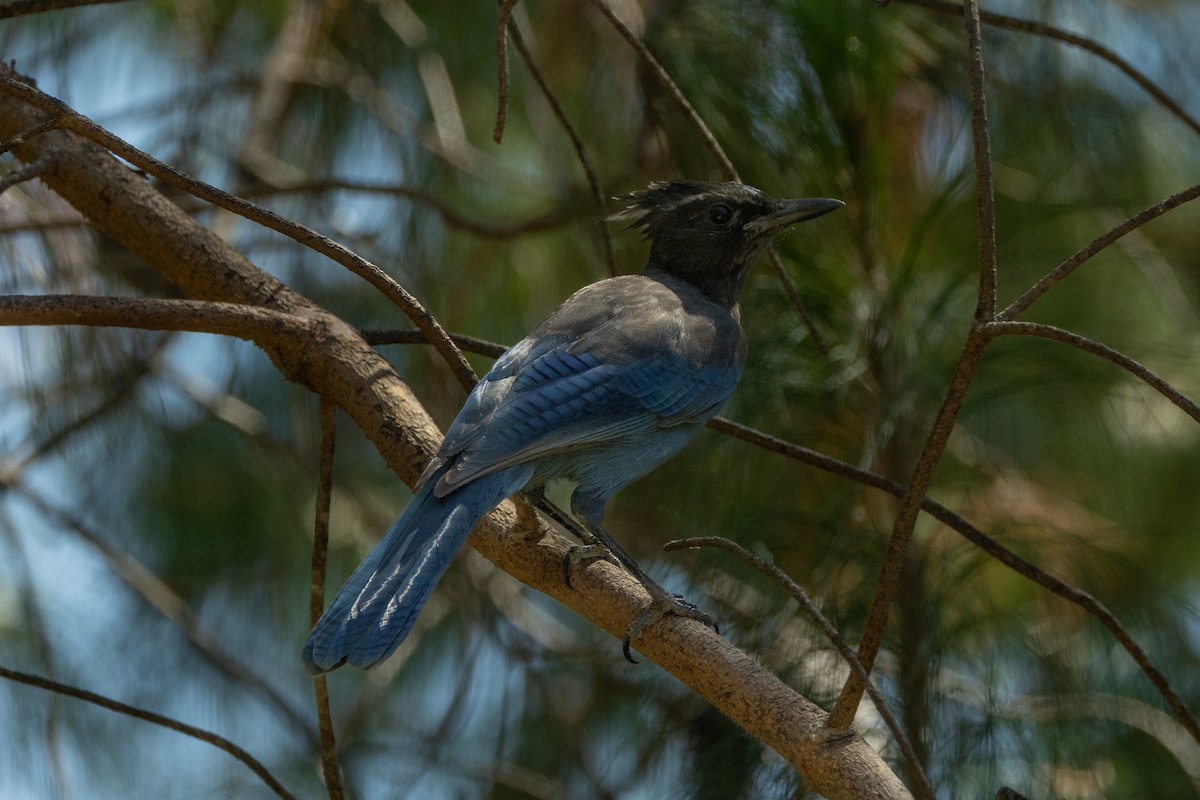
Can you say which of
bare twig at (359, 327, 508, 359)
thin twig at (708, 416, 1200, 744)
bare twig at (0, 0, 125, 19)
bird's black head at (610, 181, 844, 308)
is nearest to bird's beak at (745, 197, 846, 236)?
bird's black head at (610, 181, 844, 308)

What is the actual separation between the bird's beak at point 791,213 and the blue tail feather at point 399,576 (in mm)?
967

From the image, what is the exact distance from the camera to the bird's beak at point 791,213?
3260 mm

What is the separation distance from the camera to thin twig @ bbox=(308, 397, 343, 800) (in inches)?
99.5

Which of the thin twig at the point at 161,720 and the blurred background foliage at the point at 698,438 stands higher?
the blurred background foliage at the point at 698,438

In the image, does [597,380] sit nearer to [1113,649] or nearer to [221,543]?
[1113,649]

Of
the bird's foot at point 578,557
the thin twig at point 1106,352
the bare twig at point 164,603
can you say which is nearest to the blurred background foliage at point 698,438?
the bare twig at point 164,603

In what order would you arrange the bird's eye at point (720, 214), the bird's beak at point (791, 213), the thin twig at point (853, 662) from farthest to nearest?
the bird's eye at point (720, 214)
the bird's beak at point (791, 213)
the thin twig at point (853, 662)

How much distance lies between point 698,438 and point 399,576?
4.55ft

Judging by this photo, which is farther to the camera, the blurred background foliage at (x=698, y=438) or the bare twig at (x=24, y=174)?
the blurred background foliage at (x=698, y=438)

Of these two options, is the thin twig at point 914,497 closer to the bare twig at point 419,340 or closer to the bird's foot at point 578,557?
the bird's foot at point 578,557

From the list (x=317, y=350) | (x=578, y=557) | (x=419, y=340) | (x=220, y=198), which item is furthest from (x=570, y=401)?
(x=220, y=198)

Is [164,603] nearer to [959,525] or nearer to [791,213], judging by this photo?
[791,213]

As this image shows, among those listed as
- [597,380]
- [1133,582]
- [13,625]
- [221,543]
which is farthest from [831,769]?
[221,543]

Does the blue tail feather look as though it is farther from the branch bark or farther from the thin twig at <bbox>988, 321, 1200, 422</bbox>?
the thin twig at <bbox>988, 321, 1200, 422</bbox>
